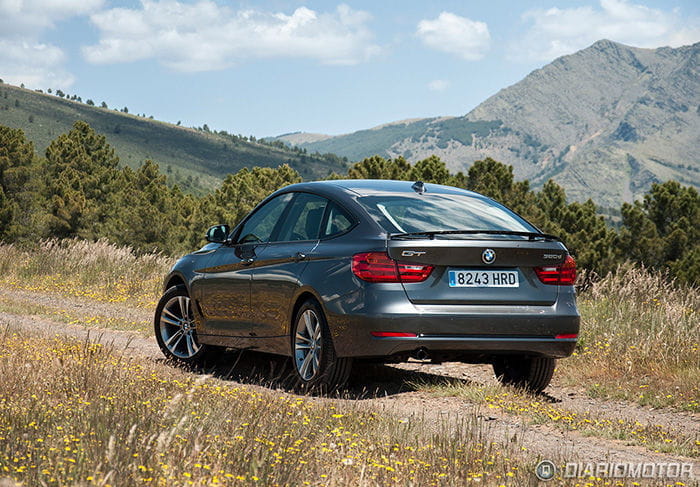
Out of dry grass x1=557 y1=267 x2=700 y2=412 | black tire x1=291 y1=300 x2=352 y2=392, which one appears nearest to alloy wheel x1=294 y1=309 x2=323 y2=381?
black tire x1=291 y1=300 x2=352 y2=392

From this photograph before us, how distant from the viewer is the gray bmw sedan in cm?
618

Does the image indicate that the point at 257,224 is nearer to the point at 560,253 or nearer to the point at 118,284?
the point at 560,253

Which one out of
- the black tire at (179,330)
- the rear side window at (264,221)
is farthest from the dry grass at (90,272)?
the rear side window at (264,221)

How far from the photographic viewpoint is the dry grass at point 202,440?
3.51 metres

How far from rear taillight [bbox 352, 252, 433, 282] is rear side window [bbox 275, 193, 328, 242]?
946 mm

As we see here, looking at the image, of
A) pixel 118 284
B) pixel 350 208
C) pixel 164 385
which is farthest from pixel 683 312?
pixel 118 284

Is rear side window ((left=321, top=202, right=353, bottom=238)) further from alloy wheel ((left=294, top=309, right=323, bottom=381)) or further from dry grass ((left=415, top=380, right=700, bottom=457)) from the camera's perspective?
dry grass ((left=415, top=380, right=700, bottom=457))

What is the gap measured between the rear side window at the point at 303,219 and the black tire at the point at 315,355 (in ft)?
2.18

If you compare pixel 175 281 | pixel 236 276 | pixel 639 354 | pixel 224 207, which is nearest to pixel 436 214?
pixel 236 276

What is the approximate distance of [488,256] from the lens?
20.6 ft

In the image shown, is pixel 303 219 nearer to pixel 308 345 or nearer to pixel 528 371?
pixel 308 345

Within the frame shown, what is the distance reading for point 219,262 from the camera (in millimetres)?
8234

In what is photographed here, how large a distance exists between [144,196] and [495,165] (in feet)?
73.5

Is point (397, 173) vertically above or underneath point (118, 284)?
above
